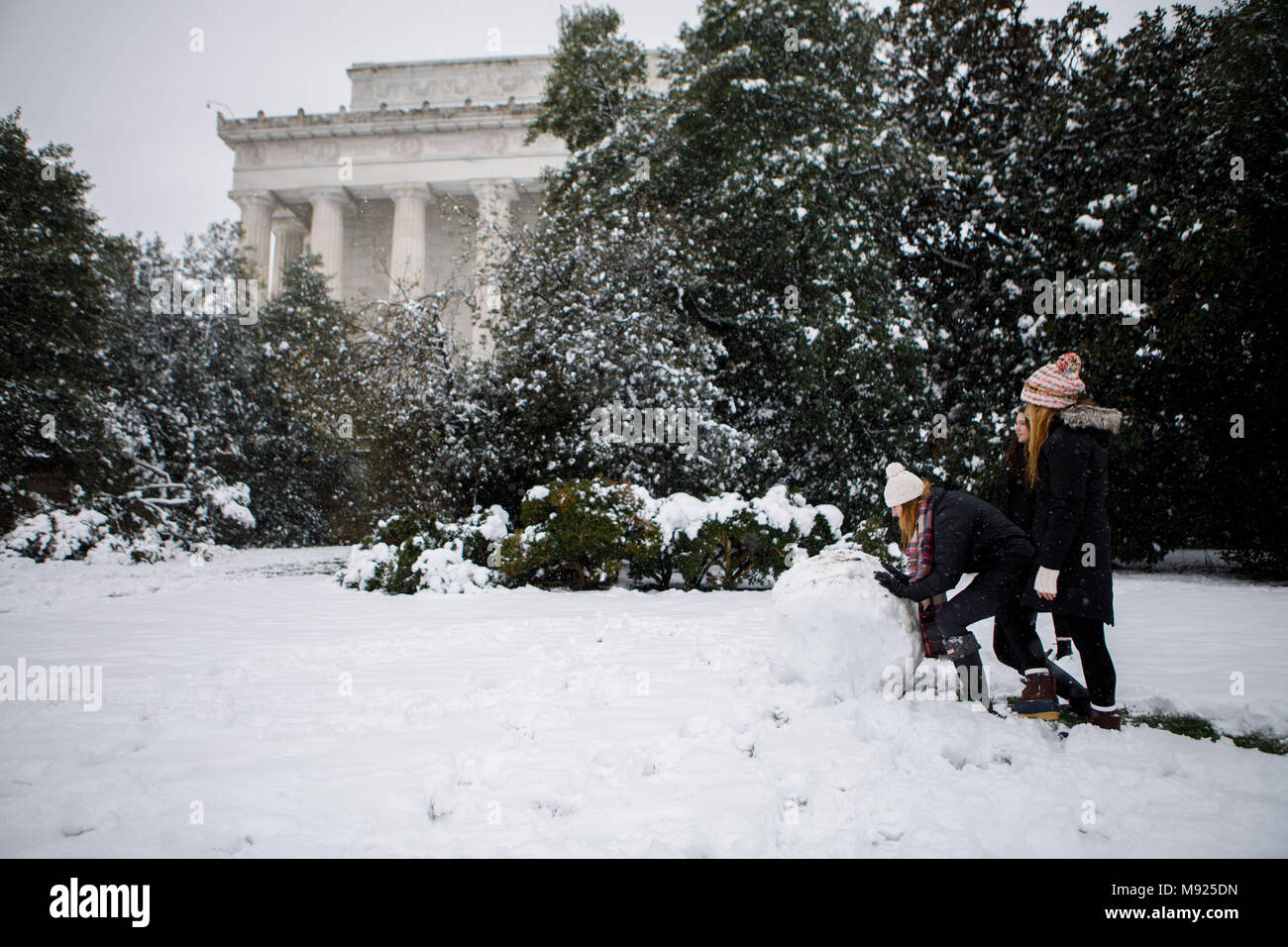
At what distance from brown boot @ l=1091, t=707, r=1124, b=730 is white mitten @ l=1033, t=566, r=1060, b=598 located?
0.56 meters

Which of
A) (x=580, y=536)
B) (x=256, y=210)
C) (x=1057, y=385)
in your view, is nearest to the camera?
(x=1057, y=385)

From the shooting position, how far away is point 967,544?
3697mm

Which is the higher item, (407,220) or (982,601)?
(407,220)

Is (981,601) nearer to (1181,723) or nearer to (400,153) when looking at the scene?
(1181,723)

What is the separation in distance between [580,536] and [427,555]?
1885mm

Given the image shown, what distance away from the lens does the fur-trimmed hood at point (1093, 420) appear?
3.48 m

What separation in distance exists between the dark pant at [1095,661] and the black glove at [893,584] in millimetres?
718

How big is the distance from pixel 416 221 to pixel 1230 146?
37086 mm

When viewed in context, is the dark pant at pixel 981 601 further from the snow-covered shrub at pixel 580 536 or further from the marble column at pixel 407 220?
the marble column at pixel 407 220

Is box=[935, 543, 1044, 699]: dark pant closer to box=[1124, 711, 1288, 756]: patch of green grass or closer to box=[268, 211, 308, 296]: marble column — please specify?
box=[1124, 711, 1288, 756]: patch of green grass

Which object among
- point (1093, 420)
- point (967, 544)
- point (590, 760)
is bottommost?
point (590, 760)

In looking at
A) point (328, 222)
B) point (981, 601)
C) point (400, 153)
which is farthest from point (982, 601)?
point (328, 222)
